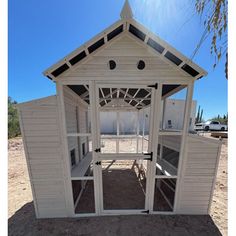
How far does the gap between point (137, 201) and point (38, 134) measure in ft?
9.16

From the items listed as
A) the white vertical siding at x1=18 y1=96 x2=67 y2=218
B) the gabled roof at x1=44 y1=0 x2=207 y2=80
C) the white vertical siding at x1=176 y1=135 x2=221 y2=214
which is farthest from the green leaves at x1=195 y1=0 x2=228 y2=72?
the white vertical siding at x1=18 y1=96 x2=67 y2=218

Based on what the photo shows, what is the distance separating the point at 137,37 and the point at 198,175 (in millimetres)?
3011

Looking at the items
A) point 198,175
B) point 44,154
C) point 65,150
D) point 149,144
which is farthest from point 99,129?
point 198,175

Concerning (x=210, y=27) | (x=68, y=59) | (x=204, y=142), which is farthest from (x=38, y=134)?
(x=204, y=142)

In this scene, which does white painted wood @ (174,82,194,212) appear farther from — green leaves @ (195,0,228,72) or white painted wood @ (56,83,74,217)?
white painted wood @ (56,83,74,217)

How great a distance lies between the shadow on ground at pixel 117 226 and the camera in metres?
2.19

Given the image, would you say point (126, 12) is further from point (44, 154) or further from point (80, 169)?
point (80, 169)

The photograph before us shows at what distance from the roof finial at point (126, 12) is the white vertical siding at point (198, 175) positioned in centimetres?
247

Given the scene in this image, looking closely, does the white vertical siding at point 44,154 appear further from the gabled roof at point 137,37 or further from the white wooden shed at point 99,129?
the gabled roof at point 137,37

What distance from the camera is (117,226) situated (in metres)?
2.29

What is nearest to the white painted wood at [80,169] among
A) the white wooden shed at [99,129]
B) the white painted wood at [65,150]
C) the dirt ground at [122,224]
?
the white wooden shed at [99,129]

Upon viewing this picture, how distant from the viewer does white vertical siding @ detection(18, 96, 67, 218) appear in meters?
2.20

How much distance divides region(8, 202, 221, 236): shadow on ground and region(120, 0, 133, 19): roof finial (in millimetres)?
3864

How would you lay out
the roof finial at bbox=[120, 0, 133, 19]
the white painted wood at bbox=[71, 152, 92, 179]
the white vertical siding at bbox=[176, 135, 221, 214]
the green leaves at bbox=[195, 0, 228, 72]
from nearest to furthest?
the green leaves at bbox=[195, 0, 228, 72], the roof finial at bbox=[120, 0, 133, 19], the white vertical siding at bbox=[176, 135, 221, 214], the white painted wood at bbox=[71, 152, 92, 179]
